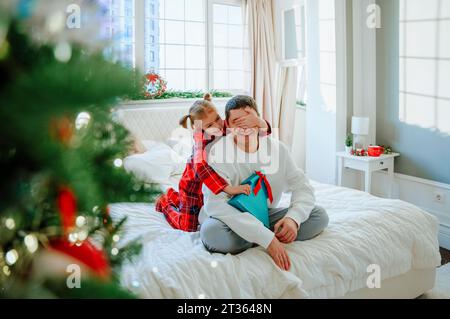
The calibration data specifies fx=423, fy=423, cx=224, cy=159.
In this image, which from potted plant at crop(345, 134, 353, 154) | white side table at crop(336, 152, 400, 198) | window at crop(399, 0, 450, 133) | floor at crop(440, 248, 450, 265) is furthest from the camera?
potted plant at crop(345, 134, 353, 154)

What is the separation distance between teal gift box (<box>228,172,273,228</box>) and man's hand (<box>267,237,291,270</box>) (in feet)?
0.59

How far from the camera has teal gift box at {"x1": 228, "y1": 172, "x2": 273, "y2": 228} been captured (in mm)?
1912

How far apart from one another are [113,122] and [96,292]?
0.65ft

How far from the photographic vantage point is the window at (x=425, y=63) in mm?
3473

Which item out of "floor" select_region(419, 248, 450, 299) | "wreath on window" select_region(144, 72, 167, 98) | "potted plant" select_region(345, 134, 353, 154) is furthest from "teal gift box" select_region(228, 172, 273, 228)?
"wreath on window" select_region(144, 72, 167, 98)

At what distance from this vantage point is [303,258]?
6.15 ft

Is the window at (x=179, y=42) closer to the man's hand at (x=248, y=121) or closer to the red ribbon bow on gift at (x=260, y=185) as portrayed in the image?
the man's hand at (x=248, y=121)

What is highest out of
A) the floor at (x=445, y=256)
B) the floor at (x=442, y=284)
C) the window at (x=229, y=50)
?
the window at (x=229, y=50)

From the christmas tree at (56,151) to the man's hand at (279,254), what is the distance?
1326 millimetres

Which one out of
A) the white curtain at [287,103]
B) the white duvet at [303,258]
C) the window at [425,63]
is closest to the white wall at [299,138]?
the white curtain at [287,103]

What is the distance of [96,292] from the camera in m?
0.49

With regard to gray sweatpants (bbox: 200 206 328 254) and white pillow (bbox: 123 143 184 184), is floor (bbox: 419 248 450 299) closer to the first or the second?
gray sweatpants (bbox: 200 206 328 254)

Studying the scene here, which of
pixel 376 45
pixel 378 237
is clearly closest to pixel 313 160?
pixel 376 45

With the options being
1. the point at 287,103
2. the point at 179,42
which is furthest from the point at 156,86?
the point at 287,103
